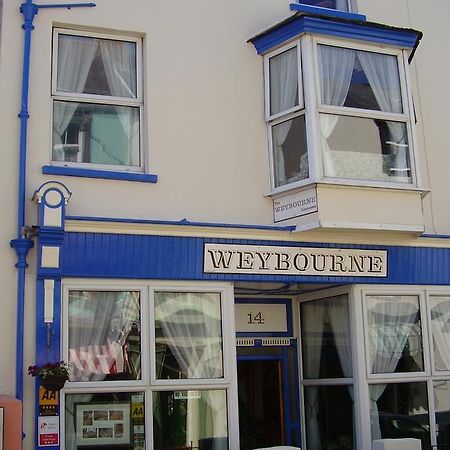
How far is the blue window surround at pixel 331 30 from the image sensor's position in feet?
32.6

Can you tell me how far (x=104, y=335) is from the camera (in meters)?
8.91

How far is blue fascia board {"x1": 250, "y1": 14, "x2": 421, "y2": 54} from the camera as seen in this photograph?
9.92m

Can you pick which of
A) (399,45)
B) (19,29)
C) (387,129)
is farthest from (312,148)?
(19,29)

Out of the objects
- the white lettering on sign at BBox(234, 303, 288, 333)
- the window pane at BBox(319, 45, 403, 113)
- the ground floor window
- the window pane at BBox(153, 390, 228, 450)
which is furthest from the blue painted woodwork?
the window pane at BBox(319, 45, 403, 113)

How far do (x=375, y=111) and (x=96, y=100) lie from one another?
136 inches

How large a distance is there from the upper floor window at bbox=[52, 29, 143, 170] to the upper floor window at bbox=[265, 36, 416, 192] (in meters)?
1.72

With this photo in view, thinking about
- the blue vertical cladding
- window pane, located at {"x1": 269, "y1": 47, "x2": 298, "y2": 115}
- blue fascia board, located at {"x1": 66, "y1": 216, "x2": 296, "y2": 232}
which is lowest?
the blue vertical cladding

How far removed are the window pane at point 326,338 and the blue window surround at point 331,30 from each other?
10.8 ft

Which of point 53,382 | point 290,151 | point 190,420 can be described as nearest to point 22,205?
point 53,382

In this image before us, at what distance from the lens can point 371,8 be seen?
11.3 meters

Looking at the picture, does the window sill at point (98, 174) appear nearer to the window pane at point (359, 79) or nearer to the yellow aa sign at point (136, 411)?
the window pane at point (359, 79)

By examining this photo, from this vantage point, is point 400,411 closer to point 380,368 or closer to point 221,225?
point 380,368

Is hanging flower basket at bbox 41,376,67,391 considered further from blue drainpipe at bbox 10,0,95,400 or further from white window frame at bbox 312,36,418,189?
white window frame at bbox 312,36,418,189

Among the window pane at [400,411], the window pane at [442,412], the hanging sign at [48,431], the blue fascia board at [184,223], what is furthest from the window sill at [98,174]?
the window pane at [442,412]
